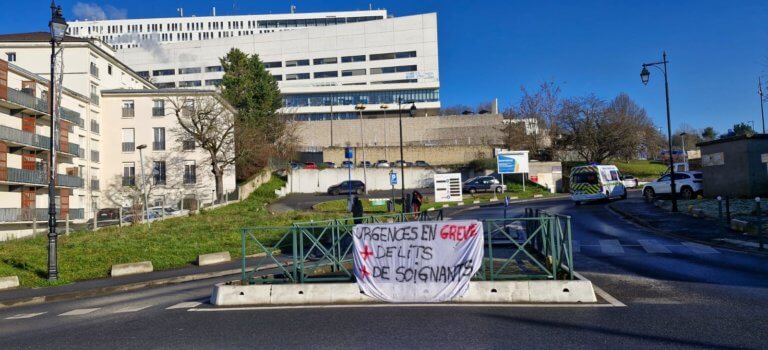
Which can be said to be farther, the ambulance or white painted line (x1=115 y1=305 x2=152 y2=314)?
the ambulance

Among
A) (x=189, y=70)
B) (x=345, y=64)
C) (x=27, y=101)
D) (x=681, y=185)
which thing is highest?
(x=189, y=70)

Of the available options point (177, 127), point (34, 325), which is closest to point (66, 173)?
point (177, 127)

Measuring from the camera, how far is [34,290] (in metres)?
16.1

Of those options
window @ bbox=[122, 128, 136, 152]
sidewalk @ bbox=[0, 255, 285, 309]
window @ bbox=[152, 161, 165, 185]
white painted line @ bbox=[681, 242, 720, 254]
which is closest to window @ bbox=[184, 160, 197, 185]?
window @ bbox=[152, 161, 165, 185]

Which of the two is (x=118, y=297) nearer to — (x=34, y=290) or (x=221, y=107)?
(x=34, y=290)

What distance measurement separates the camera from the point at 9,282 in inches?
663

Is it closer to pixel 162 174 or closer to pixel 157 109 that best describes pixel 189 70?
pixel 157 109

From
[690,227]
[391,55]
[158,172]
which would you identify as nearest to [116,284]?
[690,227]

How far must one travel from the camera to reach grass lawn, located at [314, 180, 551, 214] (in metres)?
40.8

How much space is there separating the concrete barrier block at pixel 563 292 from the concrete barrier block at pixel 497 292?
16 centimetres

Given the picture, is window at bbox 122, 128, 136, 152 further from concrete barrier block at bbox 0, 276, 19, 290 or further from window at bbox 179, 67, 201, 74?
window at bbox 179, 67, 201, 74

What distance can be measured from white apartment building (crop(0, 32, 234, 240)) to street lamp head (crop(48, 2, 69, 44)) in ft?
86.7

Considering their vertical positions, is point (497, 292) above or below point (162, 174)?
below

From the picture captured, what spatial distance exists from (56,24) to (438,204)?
102 ft
